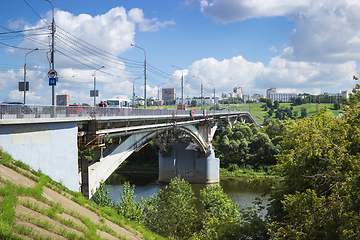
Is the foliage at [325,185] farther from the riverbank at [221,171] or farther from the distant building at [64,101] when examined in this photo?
the riverbank at [221,171]

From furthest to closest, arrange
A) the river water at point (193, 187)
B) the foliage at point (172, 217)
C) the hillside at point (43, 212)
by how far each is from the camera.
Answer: the river water at point (193, 187) < the foliage at point (172, 217) < the hillside at point (43, 212)

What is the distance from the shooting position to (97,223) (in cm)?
1194

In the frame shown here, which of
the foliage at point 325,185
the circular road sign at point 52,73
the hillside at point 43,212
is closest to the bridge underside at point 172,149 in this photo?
the circular road sign at point 52,73

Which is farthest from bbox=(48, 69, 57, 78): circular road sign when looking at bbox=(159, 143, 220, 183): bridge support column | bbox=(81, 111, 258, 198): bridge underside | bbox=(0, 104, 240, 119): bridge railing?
bbox=(159, 143, 220, 183): bridge support column

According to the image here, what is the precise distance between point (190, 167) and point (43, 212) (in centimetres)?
4571

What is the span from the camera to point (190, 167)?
54438mm

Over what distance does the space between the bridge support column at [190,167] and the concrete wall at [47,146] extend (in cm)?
3803

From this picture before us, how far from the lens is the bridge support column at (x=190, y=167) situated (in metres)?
53.4

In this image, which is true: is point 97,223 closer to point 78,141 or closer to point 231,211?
point 78,141

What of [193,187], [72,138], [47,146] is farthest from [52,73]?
[193,187]

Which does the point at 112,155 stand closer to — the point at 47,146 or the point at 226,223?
the point at 47,146

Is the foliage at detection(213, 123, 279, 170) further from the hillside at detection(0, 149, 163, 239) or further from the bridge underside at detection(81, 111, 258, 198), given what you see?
the hillside at detection(0, 149, 163, 239)

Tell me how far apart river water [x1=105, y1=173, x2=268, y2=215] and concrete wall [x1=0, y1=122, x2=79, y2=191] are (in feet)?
74.9

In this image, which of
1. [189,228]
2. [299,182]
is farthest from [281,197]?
[189,228]
